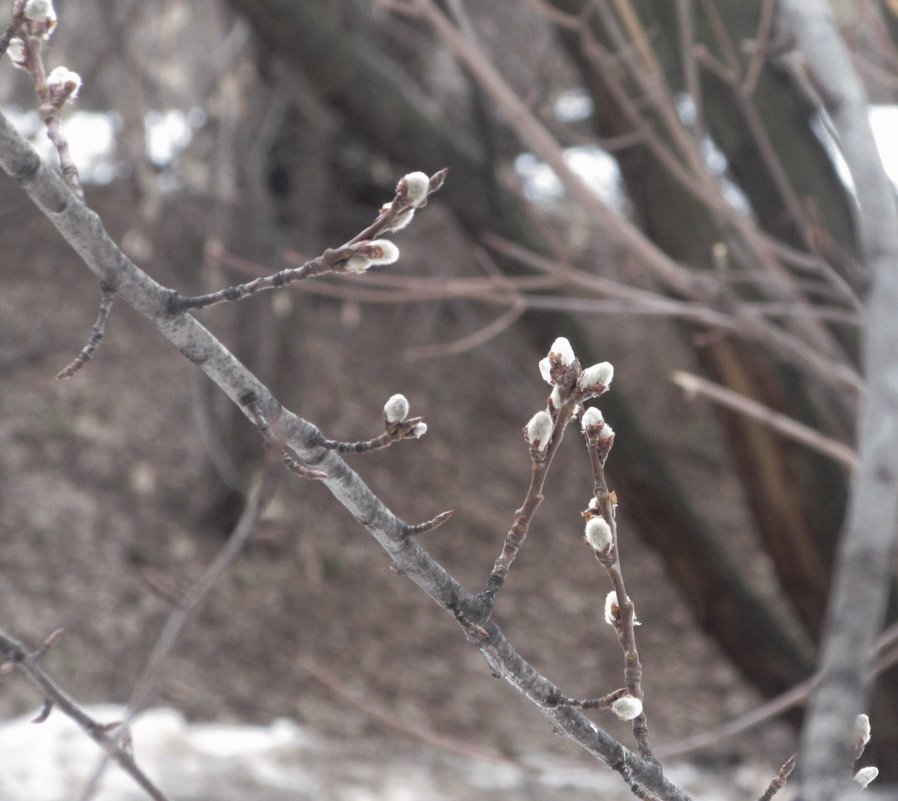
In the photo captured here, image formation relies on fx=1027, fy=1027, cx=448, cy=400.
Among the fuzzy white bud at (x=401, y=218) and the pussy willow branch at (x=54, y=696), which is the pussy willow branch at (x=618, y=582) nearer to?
the fuzzy white bud at (x=401, y=218)

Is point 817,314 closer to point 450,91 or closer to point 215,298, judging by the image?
point 215,298

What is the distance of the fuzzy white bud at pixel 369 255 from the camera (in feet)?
2.27

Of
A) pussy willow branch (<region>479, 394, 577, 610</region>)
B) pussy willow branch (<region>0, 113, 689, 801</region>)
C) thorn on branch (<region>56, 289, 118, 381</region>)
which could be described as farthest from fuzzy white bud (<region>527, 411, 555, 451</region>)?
thorn on branch (<region>56, 289, 118, 381</region>)

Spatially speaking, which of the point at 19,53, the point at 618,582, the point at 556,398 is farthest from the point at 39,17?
the point at 618,582

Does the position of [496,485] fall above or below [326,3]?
above

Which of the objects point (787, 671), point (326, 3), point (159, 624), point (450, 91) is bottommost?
point (787, 671)

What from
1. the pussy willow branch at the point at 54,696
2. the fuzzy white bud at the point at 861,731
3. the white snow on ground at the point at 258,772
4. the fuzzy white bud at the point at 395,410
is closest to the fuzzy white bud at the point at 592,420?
the fuzzy white bud at the point at 395,410

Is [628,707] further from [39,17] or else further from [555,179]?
[555,179]

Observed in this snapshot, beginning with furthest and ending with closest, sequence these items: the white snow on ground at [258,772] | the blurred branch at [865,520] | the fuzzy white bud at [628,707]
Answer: the white snow on ground at [258,772]
the fuzzy white bud at [628,707]
the blurred branch at [865,520]

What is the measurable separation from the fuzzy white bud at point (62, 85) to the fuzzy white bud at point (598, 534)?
52 cm

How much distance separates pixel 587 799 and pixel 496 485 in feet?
12.9

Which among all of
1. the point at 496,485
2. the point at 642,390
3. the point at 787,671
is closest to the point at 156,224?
the point at 496,485

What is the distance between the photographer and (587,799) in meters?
3.29

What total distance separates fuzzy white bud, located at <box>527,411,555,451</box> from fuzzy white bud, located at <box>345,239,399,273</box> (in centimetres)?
16
